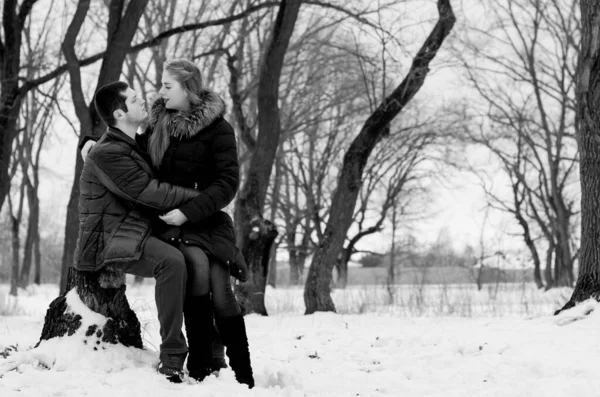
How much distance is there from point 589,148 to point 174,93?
4471 millimetres

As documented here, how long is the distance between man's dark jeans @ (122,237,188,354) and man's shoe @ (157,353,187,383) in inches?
1.1

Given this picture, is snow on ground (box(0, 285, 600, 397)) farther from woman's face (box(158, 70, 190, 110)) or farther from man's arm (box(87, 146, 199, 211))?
woman's face (box(158, 70, 190, 110))

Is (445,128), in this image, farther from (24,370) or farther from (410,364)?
(24,370)

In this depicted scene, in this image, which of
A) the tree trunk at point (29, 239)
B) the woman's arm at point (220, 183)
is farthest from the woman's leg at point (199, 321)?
the tree trunk at point (29, 239)

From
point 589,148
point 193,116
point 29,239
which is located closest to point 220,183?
point 193,116

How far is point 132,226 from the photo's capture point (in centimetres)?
370

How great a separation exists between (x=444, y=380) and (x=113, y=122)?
2.80 meters

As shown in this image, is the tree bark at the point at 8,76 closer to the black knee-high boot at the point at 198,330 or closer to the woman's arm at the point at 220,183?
the woman's arm at the point at 220,183

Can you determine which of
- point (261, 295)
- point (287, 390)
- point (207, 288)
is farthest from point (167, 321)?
point (261, 295)

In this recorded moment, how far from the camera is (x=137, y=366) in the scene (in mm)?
3844

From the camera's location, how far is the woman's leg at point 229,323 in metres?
3.84

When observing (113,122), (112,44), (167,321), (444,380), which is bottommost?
(444,380)

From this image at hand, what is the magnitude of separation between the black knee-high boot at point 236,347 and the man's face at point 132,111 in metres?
1.28

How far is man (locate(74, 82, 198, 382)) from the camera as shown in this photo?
363 cm
